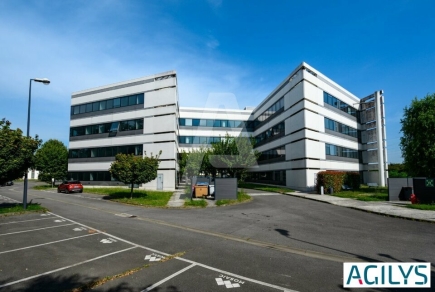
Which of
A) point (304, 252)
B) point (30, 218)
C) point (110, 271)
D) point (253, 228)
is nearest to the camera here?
point (110, 271)

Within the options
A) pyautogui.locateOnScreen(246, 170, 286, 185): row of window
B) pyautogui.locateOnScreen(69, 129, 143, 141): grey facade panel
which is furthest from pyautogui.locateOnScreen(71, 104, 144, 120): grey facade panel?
pyautogui.locateOnScreen(246, 170, 286, 185): row of window

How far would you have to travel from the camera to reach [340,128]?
128 ft

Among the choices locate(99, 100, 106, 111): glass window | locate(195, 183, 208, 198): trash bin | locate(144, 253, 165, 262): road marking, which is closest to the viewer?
locate(144, 253, 165, 262): road marking

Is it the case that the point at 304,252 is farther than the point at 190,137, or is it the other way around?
the point at 190,137

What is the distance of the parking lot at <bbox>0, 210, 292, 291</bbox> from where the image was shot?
557cm

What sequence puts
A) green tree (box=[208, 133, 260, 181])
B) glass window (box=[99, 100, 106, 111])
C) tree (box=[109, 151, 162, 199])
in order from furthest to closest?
glass window (box=[99, 100, 106, 111]) < green tree (box=[208, 133, 260, 181]) < tree (box=[109, 151, 162, 199])

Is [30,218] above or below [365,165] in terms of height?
below

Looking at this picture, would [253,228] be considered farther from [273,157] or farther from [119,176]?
[273,157]

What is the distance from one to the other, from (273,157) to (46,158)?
128ft

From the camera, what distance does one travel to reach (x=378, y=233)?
1042 centimetres

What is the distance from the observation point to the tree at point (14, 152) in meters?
15.4

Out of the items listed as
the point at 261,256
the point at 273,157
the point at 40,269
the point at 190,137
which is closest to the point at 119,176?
the point at 40,269

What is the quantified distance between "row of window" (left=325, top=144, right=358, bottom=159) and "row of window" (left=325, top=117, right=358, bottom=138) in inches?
103

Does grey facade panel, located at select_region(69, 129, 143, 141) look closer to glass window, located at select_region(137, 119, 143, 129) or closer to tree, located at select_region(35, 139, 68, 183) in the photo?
glass window, located at select_region(137, 119, 143, 129)
